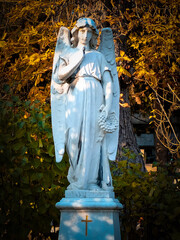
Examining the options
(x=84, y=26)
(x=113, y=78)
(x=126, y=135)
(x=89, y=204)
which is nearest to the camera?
(x=89, y=204)

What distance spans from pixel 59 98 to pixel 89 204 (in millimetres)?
1351

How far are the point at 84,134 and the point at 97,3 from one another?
420 centimetres

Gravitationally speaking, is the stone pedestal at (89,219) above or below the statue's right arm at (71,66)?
below

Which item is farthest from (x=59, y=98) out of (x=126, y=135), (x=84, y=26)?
(x=126, y=135)

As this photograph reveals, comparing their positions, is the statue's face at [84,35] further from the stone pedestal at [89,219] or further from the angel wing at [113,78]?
the stone pedestal at [89,219]

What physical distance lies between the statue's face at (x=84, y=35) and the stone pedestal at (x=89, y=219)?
1.89 meters

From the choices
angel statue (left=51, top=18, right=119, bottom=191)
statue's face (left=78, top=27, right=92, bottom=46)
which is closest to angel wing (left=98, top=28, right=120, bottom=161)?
angel statue (left=51, top=18, right=119, bottom=191)

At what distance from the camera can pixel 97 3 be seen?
25.4 ft

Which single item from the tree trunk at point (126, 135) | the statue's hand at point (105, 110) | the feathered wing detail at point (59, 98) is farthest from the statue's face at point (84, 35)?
the tree trunk at point (126, 135)

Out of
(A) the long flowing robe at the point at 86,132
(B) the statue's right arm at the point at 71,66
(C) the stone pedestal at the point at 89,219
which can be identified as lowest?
(C) the stone pedestal at the point at 89,219

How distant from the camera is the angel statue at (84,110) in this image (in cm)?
439

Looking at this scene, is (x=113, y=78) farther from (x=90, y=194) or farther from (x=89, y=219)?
(x=89, y=219)

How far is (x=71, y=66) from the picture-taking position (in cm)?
444

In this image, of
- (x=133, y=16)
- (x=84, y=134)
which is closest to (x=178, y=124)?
(x=133, y=16)
